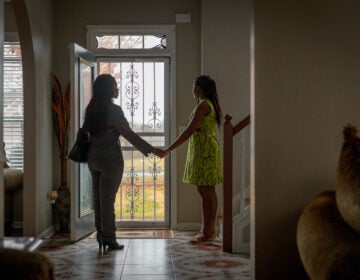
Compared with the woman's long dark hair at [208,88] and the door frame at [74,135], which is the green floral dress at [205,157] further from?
the door frame at [74,135]

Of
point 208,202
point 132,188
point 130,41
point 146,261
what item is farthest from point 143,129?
point 146,261

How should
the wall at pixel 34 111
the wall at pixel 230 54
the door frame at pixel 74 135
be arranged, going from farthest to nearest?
the wall at pixel 230 54 → the door frame at pixel 74 135 → the wall at pixel 34 111

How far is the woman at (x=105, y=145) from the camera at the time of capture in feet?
14.4

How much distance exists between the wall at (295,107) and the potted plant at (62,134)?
3253 mm

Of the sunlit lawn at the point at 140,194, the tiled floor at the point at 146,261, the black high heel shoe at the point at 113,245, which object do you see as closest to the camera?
the tiled floor at the point at 146,261

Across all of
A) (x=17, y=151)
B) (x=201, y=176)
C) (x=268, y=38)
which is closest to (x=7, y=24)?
(x=17, y=151)

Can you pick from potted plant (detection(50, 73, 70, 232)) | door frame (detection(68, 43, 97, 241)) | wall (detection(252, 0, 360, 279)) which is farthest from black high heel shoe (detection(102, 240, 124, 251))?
wall (detection(252, 0, 360, 279))

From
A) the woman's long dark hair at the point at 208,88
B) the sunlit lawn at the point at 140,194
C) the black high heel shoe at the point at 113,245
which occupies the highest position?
the woman's long dark hair at the point at 208,88

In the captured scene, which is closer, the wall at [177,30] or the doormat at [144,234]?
the doormat at [144,234]

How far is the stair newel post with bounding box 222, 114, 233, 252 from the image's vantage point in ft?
14.7

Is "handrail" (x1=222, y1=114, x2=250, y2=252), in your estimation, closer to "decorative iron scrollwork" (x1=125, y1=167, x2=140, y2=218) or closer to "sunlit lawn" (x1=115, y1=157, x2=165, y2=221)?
"sunlit lawn" (x1=115, y1=157, x2=165, y2=221)

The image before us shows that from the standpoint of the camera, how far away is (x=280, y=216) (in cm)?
268

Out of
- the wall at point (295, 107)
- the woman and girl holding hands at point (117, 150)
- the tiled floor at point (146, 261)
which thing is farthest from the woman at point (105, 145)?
the wall at point (295, 107)

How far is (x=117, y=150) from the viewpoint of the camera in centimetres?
444
